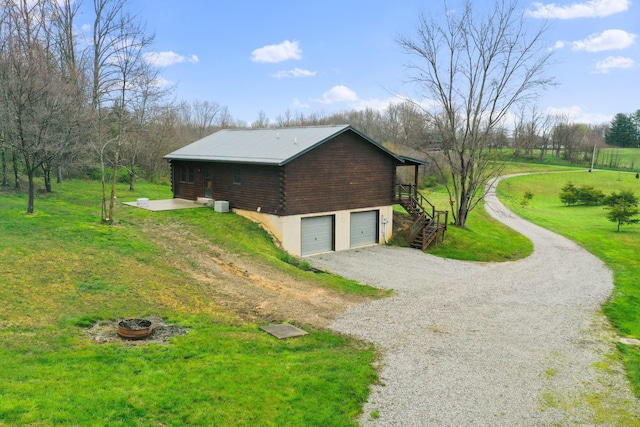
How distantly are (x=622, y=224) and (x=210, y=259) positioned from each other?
3413 centimetres

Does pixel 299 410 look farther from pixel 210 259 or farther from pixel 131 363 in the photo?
pixel 210 259

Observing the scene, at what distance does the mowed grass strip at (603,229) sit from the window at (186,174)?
69.8 feet

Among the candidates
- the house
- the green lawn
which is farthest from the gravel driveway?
the house

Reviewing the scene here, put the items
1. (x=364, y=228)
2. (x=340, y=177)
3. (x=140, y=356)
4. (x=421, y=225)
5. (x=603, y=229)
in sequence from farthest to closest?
(x=603, y=229)
(x=421, y=225)
(x=364, y=228)
(x=340, y=177)
(x=140, y=356)

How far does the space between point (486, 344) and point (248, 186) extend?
14398 mm

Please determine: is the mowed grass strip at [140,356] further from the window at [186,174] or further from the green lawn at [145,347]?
the window at [186,174]

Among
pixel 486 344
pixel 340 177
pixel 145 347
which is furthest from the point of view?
pixel 340 177

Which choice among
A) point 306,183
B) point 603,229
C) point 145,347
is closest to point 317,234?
point 306,183

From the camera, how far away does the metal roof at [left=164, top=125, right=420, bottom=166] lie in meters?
22.1

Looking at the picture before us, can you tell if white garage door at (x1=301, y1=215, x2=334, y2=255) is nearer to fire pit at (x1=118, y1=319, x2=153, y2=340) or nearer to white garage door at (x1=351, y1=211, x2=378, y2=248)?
white garage door at (x1=351, y1=211, x2=378, y2=248)

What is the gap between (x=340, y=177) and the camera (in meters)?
23.8

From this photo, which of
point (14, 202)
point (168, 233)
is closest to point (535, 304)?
point (168, 233)

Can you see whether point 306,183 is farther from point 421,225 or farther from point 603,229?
point 603,229

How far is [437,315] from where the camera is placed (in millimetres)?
14492
